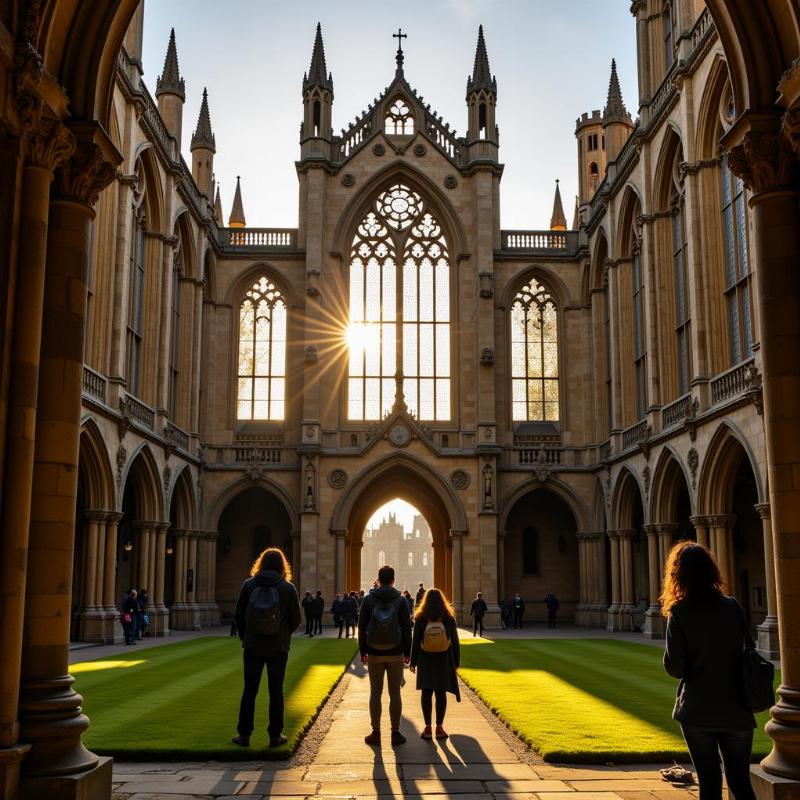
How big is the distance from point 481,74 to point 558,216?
1734cm

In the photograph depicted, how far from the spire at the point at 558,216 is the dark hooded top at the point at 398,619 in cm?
4873

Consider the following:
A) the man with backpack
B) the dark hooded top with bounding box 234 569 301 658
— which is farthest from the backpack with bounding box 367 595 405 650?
the dark hooded top with bounding box 234 569 301 658

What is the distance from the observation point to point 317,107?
1635 inches

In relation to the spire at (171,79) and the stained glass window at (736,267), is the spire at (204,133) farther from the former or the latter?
the stained glass window at (736,267)

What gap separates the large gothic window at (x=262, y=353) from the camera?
40.8 m

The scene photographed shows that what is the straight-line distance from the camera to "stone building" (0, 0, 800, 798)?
25656 mm

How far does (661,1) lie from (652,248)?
28.8 ft

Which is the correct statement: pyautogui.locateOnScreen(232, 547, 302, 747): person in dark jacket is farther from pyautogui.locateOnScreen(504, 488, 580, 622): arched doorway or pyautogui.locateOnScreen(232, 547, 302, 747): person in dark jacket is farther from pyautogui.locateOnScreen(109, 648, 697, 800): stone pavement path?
pyautogui.locateOnScreen(504, 488, 580, 622): arched doorway

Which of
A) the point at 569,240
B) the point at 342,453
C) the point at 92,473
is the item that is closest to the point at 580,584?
the point at 342,453

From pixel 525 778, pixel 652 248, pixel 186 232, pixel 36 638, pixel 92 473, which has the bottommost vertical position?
pixel 525 778

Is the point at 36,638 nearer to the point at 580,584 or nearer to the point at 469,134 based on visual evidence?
the point at 580,584

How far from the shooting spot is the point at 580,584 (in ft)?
131

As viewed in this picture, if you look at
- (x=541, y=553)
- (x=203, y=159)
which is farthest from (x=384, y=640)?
(x=203, y=159)

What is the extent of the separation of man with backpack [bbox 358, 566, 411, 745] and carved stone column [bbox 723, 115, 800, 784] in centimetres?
407
